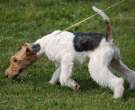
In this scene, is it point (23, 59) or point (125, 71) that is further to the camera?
point (23, 59)

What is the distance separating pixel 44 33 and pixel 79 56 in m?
5.38

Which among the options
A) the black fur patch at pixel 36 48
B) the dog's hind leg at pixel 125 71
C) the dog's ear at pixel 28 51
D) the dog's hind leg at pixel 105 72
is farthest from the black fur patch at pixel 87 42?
the dog's ear at pixel 28 51

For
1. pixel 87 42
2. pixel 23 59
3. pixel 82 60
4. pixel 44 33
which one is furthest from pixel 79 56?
pixel 44 33

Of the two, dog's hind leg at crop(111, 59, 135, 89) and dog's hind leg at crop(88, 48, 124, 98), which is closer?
dog's hind leg at crop(88, 48, 124, 98)

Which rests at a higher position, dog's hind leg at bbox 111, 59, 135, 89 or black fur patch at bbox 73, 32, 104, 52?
black fur patch at bbox 73, 32, 104, 52

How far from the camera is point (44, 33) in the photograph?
14609mm

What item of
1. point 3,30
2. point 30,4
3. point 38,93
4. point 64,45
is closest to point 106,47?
point 64,45

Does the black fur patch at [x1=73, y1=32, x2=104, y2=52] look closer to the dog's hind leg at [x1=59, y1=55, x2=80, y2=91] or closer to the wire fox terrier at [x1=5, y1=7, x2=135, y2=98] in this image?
the wire fox terrier at [x1=5, y1=7, x2=135, y2=98]

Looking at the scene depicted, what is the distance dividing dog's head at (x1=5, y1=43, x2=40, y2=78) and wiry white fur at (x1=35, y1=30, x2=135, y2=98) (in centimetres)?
10

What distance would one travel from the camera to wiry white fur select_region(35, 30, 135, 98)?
8.98 metres

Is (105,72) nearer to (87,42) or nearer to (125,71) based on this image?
(87,42)

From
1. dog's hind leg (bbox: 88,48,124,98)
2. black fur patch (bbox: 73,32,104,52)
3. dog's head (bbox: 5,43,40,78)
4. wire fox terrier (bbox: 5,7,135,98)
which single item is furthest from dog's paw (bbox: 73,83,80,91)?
dog's head (bbox: 5,43,40,78)

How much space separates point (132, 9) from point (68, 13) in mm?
1905

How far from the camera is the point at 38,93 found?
9.45m
